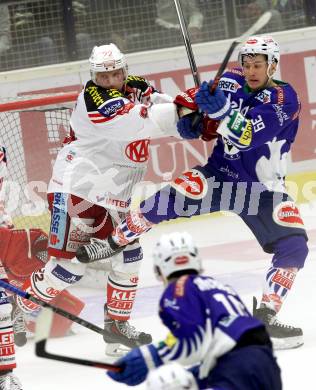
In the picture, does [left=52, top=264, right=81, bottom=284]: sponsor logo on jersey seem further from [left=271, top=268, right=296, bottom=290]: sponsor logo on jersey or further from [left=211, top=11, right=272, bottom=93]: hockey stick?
[left=211, top=11, right=272, bottom=93]: hockey stick

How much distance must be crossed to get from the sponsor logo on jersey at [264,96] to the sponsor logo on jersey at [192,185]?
42 centimetres

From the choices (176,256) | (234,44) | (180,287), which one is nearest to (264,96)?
(234,44)

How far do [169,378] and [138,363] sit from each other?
0.83 ft

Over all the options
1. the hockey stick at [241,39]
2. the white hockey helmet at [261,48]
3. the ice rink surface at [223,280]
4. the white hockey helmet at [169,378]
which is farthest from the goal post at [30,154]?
the white hockey helmet at [169,378]

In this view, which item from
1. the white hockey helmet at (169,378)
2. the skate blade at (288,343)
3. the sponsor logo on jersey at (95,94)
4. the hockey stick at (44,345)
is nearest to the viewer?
the white hockey helmet at (169,378)

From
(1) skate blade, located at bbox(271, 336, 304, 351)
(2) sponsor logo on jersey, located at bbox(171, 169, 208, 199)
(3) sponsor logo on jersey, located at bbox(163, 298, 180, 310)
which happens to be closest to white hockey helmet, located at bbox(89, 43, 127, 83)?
(2) sponsor logo on jersey, located at bbox(171, 169, 208, 199)

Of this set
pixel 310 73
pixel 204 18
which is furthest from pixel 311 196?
pixel 204 18

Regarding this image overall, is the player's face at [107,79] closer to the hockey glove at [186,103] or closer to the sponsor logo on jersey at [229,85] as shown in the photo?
the hockey glove at [186,103]

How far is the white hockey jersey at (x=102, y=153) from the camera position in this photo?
475 centimetres

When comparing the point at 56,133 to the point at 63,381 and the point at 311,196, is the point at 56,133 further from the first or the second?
the point at 63,381

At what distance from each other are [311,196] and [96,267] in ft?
6.85

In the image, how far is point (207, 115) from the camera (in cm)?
465

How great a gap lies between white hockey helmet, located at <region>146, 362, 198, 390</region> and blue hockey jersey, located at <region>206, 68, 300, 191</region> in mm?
1829

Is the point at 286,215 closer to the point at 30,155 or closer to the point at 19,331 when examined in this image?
the point at 19,331
